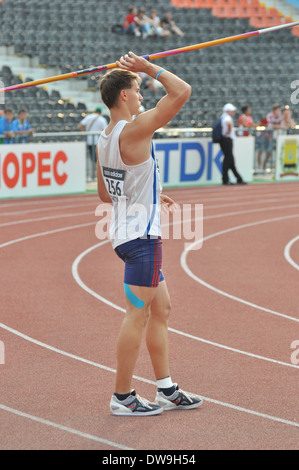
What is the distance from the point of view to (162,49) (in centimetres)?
2486

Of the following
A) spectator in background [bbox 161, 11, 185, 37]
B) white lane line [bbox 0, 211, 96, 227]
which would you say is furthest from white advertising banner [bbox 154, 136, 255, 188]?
spectator in background [bbox 161, 11, 185, 37]

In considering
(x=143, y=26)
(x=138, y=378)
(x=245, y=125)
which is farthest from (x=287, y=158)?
(x=138, y=378)

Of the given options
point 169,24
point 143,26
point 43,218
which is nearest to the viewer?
point 43,218

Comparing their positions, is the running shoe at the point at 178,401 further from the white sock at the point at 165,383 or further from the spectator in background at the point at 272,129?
the spectator in background at the point at 272,129

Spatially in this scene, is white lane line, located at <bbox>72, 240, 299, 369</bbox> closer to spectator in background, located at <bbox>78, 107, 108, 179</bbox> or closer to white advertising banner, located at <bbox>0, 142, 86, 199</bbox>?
white advertising banner, located at <bbox>0, 142, 86, 199</bbox>

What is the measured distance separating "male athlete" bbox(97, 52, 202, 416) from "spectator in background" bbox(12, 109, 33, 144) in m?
11.9

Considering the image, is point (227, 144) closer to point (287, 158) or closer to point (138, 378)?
point (287, 158)

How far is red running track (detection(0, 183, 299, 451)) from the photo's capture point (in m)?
4.53

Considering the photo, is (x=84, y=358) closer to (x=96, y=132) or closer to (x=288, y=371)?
(x=288, y=371)

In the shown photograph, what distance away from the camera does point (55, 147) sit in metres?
15.6

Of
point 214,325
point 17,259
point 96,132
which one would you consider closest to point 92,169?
point 96,132

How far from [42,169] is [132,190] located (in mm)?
11078

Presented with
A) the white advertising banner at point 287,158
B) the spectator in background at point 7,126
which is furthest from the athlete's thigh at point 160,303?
the white advertising banner at point 287,158

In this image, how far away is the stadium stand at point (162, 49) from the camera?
2134 cm
